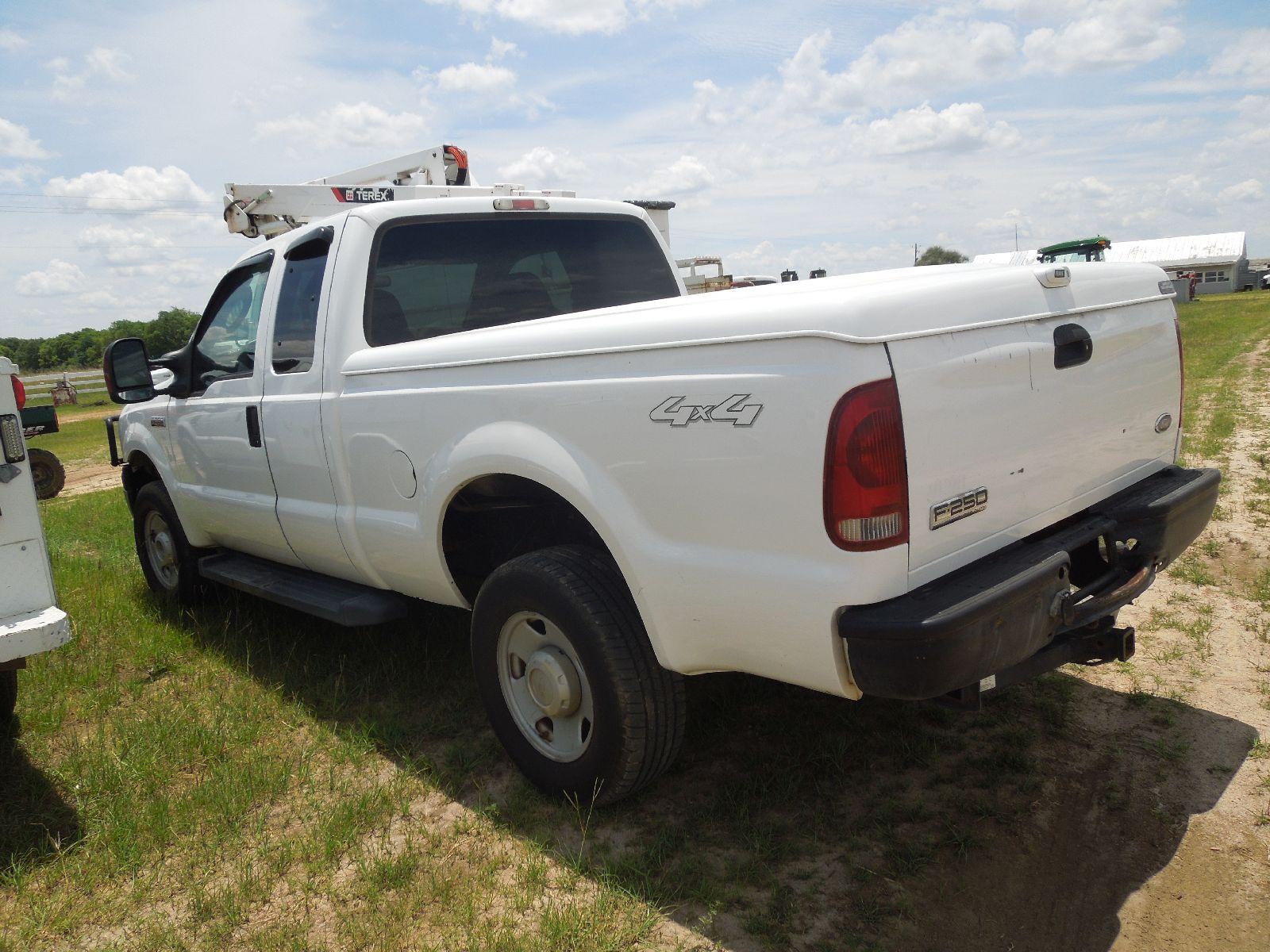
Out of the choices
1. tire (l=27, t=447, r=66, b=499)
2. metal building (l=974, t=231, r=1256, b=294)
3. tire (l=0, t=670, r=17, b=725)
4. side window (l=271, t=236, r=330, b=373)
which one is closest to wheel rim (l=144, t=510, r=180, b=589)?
tire (l=0, t=670, r=17, b=725)

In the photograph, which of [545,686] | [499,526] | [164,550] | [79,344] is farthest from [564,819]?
[79,344]

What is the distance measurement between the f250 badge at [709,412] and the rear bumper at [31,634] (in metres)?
2.30

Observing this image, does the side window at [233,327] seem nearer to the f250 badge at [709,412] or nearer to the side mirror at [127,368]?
the side mirror at [127,368]

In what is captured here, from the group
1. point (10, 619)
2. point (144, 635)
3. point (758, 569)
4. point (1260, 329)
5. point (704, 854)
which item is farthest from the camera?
point (1260, 329)

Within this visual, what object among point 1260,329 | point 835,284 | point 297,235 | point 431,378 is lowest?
point 1260,329

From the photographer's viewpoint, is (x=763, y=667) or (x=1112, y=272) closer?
(x=763, y=667)

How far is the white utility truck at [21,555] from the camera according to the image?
334 cm

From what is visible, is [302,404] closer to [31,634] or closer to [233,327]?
[233,327]

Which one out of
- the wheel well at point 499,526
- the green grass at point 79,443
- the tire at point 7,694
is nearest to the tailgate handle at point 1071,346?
Result: the wheel well at point 499,526

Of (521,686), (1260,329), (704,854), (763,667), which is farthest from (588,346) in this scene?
(1260,329)

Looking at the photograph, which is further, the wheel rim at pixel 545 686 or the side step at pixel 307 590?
the side step at pixel 307 590

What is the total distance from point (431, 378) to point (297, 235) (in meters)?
1.43

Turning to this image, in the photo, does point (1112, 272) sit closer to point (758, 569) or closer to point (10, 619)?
point (758, 569)

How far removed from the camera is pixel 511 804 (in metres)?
3.27
